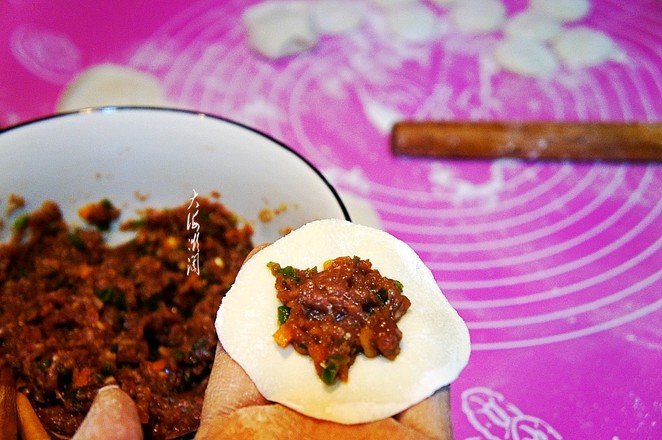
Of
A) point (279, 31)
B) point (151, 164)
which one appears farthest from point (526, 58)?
point (151, 164)

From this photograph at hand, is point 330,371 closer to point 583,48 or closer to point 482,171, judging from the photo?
point 482,171

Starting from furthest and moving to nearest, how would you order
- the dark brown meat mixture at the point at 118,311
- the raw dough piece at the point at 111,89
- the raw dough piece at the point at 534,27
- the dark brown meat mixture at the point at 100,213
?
1. the raw dough piece at the point at 534,27
2. the raw dough piece at the point at 111,89
3. the dark brown meat mixture at the point at 100,213
4. the dark brown meat mixture at the point at 118,311

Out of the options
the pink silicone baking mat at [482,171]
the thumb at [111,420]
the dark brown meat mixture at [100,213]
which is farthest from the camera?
the dark brown meat mixture at [100,213]

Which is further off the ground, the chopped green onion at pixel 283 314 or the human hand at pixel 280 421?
the chopped green onion at pixel 283 314

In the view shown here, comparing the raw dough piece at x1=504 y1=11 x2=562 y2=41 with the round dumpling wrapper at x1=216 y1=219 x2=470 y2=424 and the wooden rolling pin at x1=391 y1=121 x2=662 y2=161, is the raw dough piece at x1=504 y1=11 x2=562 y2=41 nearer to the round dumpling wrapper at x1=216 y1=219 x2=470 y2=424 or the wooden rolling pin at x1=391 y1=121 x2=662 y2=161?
the wooden rolling pin at x1=391 y1=121 x2=662 y2=161

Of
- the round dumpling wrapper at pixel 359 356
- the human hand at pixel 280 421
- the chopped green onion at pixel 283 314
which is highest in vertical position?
the chopped green onion at pixel 283 314

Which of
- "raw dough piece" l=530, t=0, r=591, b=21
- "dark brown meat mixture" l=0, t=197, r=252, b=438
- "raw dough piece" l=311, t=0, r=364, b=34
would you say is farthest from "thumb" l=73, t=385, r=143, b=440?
"raw dough piece" l=530, t=0, r=591, b=21

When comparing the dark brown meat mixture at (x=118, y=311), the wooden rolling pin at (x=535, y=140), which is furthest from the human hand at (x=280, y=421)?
the wooden rolling pin at (x=535, y=140)

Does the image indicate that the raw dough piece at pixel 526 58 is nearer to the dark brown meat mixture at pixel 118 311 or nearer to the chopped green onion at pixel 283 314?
the dark brown meat mixture at pixel 118 311
